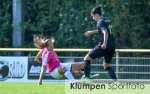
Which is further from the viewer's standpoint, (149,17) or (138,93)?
(149,17)

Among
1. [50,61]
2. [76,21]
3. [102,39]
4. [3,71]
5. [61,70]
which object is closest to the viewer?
[61,70]

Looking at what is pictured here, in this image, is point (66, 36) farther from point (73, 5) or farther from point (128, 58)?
point (128, 58)

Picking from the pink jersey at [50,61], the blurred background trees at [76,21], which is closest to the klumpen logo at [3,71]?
the pink jersey at [50,61]

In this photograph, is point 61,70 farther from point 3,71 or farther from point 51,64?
point 3,71

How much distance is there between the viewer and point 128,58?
73.4 feet

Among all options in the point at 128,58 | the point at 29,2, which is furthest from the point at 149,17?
the point at 128,58

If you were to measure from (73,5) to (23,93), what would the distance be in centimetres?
1645

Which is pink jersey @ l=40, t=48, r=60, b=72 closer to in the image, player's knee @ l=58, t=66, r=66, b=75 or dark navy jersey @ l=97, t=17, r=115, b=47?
player's knee @ l=58, t=66, r=66, b=75

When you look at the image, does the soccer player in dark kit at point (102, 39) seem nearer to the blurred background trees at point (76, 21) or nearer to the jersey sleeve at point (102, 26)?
the jersey sleeve at point (102, 26)

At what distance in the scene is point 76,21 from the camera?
31.5 m

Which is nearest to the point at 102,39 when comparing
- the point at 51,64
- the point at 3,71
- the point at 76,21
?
the point at 51,64

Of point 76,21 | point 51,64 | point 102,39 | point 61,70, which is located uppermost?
point 102,39

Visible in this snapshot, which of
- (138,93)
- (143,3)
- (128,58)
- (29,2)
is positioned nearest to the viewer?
(138,93)

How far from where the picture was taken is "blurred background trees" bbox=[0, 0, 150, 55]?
30125mm
